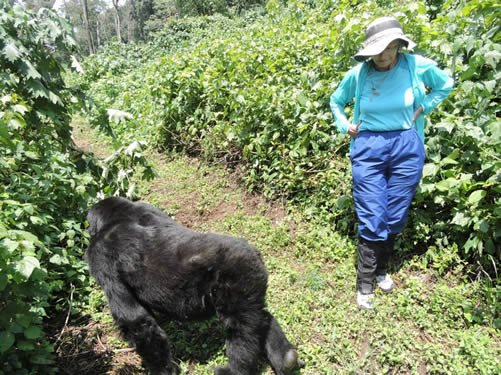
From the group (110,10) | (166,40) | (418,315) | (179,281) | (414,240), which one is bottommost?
(418,315)

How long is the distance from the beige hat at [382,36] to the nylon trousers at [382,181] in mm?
682

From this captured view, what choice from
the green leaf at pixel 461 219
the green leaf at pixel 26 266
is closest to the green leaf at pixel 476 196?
the green leaf at pixel 461 219

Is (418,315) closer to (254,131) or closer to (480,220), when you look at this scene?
(480,220)

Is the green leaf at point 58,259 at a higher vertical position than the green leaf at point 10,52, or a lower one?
lower

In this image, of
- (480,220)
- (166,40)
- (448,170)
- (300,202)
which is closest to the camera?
(480,220)

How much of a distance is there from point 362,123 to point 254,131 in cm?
227

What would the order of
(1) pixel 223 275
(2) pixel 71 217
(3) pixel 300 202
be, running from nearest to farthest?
(1) pixel 223 275 → (2) pixel 71 217 → (3) pixel 300 202

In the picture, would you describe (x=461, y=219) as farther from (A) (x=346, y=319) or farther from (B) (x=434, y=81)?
(A) (x=346, y=319)

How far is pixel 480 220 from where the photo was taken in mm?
3064

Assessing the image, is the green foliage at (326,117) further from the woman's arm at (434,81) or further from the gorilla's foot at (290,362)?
the gorilla's foot at (290,362)

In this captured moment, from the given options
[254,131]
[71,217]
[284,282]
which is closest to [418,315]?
[284,282]

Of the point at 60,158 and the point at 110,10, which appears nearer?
the point at 60,158

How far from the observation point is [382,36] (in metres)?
2.69

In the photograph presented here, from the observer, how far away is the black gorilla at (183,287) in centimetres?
254
